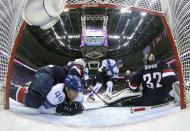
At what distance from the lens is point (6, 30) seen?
2.18 meters

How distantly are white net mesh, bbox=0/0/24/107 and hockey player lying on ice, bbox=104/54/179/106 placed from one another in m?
1.56

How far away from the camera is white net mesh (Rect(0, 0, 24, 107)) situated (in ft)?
6.80

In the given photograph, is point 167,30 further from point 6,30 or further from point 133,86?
point 133,86

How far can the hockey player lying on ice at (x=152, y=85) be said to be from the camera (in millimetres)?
3192

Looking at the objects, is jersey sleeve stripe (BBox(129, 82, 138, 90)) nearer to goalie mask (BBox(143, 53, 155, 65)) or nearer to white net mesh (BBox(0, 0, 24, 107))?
goalie mask (BBox(143, 53, 155, 65))

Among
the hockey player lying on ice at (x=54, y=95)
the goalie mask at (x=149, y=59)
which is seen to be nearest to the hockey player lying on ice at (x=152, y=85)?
the goalie mask at (x=149, y=59)

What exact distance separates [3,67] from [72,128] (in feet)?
2.56

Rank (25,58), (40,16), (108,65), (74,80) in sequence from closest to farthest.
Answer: (40,16)
(74,80)
(108,65)
(25,58)

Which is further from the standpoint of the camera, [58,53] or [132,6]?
[58,53]

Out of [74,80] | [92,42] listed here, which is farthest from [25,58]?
[74,80]

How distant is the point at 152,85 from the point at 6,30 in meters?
1.80

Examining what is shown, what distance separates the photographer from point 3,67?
219 centimetres

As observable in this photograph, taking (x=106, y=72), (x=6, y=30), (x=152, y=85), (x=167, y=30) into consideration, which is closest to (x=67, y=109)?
(x=6, y=30)

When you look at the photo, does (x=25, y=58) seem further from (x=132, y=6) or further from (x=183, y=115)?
(x=183, y=115)
